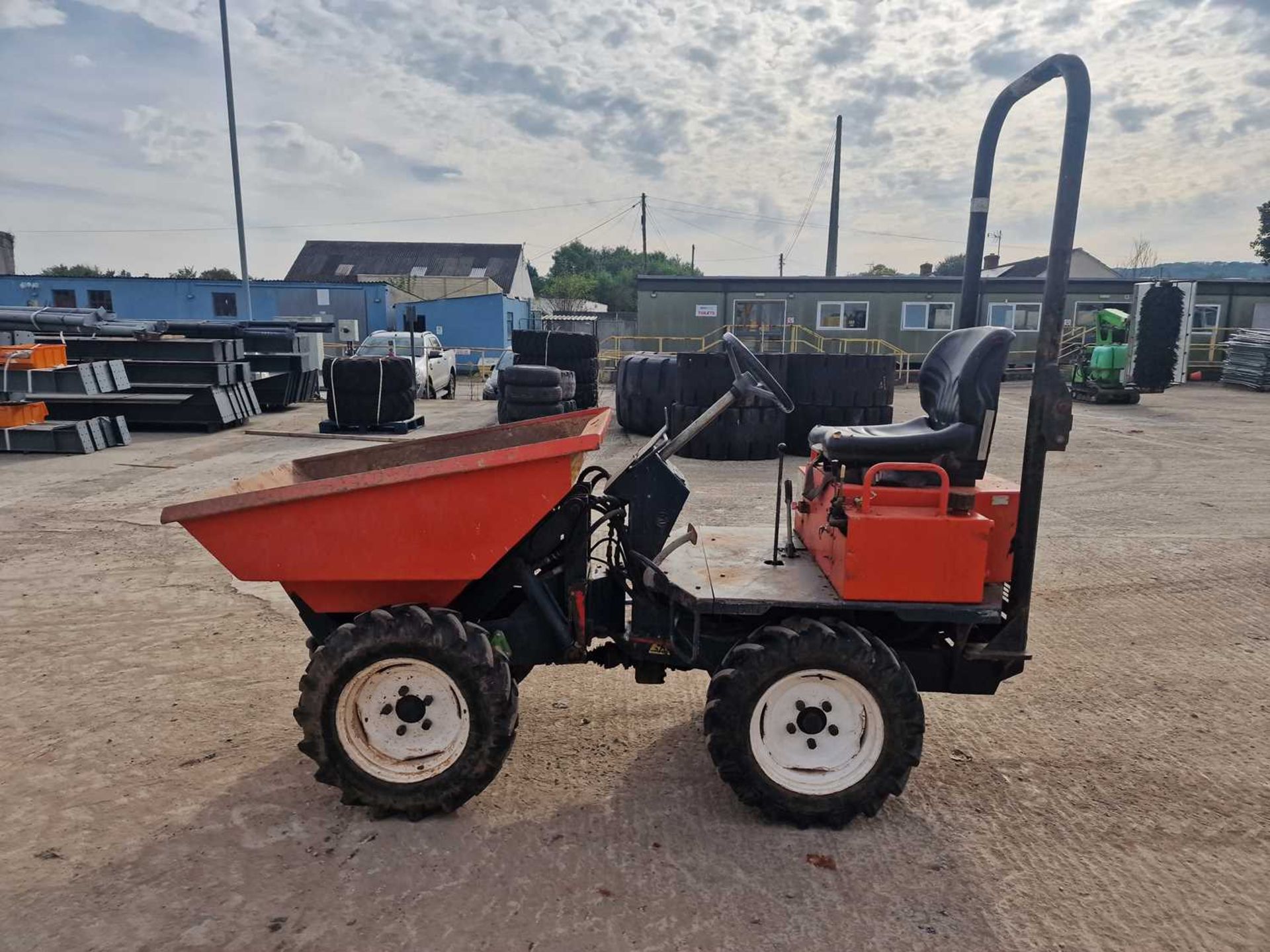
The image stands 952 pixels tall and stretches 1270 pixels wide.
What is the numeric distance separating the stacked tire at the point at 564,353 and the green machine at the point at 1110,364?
414 inches

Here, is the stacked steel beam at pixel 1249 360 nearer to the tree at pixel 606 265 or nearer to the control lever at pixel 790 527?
the control lever at pixel 790 527

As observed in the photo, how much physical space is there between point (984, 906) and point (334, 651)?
2.25 m

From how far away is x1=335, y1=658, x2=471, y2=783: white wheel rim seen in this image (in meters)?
2.95

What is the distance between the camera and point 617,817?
2.97 meters

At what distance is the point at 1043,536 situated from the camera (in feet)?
22.5

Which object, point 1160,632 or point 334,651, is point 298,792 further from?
point 1160,632

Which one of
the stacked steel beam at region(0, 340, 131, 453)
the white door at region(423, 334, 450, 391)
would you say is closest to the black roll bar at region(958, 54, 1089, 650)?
the stacked steel beam at region(0, 340, 131, 453)

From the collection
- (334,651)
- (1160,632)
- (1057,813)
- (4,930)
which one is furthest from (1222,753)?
(4,930)

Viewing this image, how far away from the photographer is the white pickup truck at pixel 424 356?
19969mm

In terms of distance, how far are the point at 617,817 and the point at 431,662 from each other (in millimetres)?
868

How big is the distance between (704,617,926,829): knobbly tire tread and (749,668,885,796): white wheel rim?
32mm

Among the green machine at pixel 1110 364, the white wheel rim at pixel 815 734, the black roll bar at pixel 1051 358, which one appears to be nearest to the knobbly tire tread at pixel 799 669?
Result: the white wheel rim at pixel 815 734

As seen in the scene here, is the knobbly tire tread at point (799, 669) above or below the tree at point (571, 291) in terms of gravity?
below

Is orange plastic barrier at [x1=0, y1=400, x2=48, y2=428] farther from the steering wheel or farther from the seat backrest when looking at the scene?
the seat backrest
